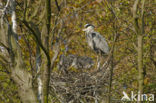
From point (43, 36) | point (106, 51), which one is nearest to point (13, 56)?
point (43, 36)

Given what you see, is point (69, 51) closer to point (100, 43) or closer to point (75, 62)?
point (100, 43)

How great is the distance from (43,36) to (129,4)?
14.1 ft

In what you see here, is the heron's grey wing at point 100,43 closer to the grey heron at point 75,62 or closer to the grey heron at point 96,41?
the grey heron at point 96,41

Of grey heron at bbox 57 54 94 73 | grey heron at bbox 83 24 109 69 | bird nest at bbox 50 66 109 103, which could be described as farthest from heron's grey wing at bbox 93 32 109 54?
bird nest at bbox 50 66 109 103

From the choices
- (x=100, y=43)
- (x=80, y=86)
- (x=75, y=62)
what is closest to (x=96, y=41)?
(x=100, y=43)

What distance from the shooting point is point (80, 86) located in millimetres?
6086

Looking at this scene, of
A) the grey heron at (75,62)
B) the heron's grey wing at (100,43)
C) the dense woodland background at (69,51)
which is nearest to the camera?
the dense woodland background at (69,51)

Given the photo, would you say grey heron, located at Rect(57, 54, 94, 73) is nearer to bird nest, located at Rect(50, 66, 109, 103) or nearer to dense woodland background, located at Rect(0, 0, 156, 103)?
dense woodland background, located at Rect(0, 0, 156, 103)

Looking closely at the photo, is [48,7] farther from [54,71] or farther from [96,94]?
[54,71]

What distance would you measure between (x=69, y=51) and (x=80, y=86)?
451cm

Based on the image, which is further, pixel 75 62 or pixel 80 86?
pixel 75 62

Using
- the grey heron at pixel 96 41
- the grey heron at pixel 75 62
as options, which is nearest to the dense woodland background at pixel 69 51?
the grey heron at pixel 75 62

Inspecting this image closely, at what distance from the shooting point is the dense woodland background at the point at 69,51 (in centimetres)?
336

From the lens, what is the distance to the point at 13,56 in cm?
400
